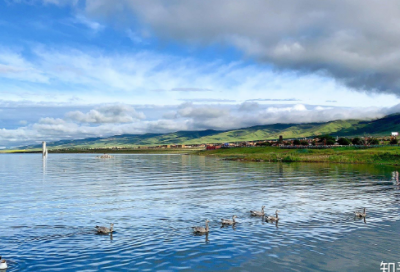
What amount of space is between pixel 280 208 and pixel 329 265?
17719mm

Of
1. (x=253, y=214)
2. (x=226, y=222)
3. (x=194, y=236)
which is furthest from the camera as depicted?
(x=253, y=214)

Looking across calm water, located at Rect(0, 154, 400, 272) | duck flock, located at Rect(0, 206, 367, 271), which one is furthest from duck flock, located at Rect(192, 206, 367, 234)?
calm water, located at Rect(0, 154, 400, 272)

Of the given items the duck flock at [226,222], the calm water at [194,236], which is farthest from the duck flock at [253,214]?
the calm water at [194,236]

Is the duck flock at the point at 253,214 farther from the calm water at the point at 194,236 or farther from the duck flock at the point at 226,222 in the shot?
the calm water at the point at 194,236

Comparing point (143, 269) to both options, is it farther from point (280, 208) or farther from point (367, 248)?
point (280, 208)

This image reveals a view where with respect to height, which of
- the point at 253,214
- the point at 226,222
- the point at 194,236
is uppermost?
the point at 226,222

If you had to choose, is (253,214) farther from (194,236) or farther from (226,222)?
(194,236)

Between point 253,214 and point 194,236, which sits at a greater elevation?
point 253,214

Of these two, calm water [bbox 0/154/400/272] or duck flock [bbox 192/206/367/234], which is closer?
calm water [bbox 0/154/400/272]

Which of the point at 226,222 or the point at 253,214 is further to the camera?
the point at 253,214

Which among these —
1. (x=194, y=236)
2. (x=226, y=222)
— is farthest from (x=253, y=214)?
(x=194, y=236)

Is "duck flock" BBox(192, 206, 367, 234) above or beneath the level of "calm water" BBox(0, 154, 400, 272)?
above

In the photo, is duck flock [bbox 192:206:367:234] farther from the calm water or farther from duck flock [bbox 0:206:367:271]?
the calm water

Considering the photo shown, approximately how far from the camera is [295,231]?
28.2 m
